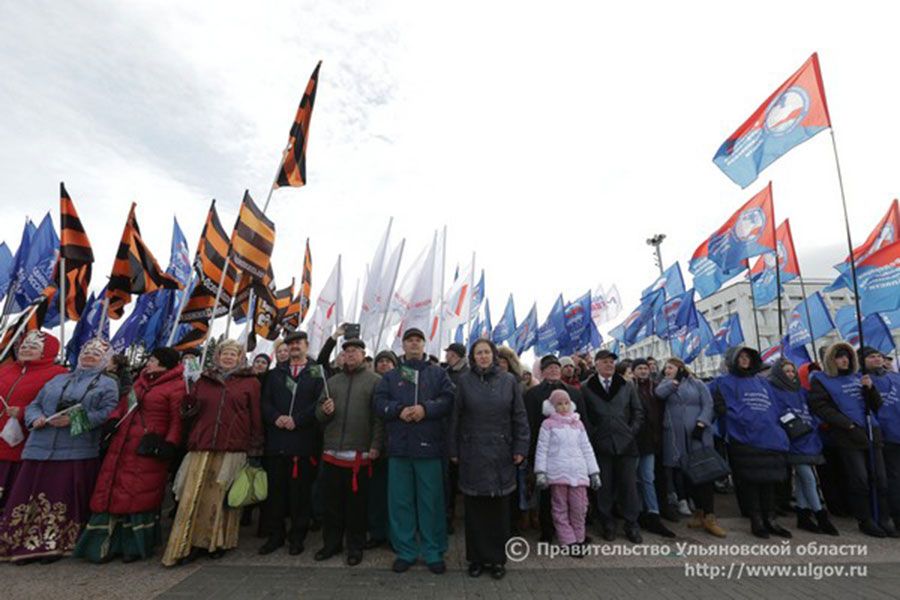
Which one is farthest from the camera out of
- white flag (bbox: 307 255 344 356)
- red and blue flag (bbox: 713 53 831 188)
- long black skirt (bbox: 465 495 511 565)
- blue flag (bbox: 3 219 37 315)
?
white flag (bbox: 307 255 344 356)

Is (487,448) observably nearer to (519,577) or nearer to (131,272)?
(519,577)

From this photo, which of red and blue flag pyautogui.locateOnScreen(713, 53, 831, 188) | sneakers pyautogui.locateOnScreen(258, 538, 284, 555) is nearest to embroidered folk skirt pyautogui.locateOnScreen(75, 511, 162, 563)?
sneakers pyautogui.locateOnScreen(258, 538, 284, 555)

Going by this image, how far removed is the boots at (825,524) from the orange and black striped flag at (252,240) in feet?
26.8

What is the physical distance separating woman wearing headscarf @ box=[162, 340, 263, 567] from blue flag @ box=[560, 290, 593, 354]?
13408 mm

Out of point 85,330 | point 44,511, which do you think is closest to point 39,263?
point 85,330

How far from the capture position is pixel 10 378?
480cm

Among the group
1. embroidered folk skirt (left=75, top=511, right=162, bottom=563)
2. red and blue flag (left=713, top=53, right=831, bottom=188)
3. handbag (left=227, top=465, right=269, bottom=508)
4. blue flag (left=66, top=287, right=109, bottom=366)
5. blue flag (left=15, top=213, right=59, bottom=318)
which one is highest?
red and blue flag (left=713, top=53, right=831, bottom=188)

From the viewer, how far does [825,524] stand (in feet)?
18.6

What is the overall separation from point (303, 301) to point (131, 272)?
520 cm

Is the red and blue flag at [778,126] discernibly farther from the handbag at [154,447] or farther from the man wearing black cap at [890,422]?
the handbag at [154,447]

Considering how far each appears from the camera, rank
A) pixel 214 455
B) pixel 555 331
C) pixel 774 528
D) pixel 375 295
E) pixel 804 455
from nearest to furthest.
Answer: pixel 214 455 → pixel 774 528 → pixel 804 455 → pixel 375 295 → pixel 555 331

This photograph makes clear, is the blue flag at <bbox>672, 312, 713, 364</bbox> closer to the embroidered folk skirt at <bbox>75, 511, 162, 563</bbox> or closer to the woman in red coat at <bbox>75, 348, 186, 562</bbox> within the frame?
the woman in red coat at <bbox>75, 348, 186, 562</bbox>

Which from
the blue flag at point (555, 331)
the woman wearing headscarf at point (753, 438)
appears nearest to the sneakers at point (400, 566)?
the woman wearing headscarf at point (753, 438)

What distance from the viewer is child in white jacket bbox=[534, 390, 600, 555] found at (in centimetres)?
482
